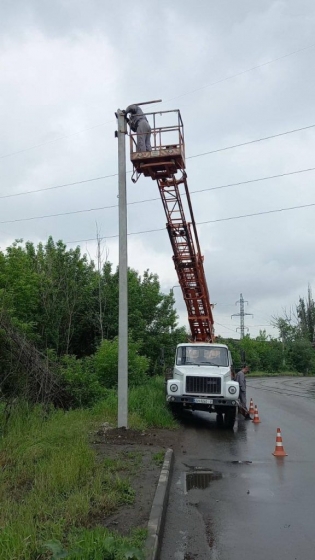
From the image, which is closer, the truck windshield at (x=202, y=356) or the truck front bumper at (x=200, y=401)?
the truck front bumper at (x=200, y=401)

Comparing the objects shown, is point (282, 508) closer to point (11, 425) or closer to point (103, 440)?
point (103, 440)

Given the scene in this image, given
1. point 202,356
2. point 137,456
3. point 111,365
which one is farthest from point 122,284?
point 111,365

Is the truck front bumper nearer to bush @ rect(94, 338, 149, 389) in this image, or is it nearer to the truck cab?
the truck cab

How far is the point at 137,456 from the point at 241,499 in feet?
7.58

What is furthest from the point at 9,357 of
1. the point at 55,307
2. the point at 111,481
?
the point at 55,307

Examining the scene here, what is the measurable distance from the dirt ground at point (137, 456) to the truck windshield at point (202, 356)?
303 centimetres

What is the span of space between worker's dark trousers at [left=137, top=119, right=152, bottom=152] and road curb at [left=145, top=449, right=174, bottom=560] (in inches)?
360

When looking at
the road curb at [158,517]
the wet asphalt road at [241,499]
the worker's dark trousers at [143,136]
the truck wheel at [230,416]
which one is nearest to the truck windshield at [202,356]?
the truck wheel at [230,416]

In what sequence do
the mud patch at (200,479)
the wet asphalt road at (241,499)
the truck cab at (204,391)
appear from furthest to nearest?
the truck cab at (204,391), the mud patch at (200,479), the wet asphalt road at (241,499)

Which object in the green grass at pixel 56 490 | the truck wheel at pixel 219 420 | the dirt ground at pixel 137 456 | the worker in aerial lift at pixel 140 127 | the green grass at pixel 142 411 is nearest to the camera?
the green grass at pixel 56 490

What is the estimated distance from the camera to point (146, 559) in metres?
4.26

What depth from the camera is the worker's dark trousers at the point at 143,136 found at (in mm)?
13712

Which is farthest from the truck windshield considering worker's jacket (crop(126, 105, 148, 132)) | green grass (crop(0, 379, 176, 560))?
worker's jacket (crop(126, 105, 148, 132))

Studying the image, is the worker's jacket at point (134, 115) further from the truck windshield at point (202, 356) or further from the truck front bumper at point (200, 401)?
the truck front bumper at point (200, 401)
